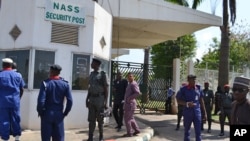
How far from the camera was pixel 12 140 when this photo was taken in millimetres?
9102

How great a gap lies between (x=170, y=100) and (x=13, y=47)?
9493 mm

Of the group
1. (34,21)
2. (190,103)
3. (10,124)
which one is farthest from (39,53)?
(190,103)

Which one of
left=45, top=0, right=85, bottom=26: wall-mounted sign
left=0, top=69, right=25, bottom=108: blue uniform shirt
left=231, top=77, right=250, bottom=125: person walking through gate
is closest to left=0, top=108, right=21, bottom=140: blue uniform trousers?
left=0, top=69, right=25, bottom=108: blue uniform shirt

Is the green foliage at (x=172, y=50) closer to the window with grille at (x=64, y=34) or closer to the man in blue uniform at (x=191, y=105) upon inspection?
the window with grille at (x=64, y=34)

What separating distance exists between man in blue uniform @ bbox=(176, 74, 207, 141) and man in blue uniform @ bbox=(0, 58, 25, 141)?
11.4 ft

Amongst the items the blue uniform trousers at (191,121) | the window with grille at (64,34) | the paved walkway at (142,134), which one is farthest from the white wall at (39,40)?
the blue uniform trousers at (191,121)

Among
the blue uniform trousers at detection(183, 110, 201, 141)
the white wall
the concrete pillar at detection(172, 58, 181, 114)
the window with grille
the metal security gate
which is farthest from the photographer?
the concrete pillar at detection(172, 58, 181, 114)

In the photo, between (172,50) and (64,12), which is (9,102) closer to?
(64,12)

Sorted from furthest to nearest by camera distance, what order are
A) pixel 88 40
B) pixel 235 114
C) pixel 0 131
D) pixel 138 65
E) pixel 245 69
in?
pixel 245 69 < pixel 138 65 < pixel 88 40 < pixel 0 131 < pixel 235 114

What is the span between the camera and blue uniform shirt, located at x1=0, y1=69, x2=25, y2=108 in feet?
24.9

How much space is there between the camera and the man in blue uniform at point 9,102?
24.8 feet

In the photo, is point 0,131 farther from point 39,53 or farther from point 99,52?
point 99,52

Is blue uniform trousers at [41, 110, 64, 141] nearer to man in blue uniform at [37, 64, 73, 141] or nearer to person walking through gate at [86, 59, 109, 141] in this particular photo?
man in blue uniform at [37, 64, 73, 141]

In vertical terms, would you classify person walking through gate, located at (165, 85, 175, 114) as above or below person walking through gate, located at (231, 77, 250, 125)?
below
